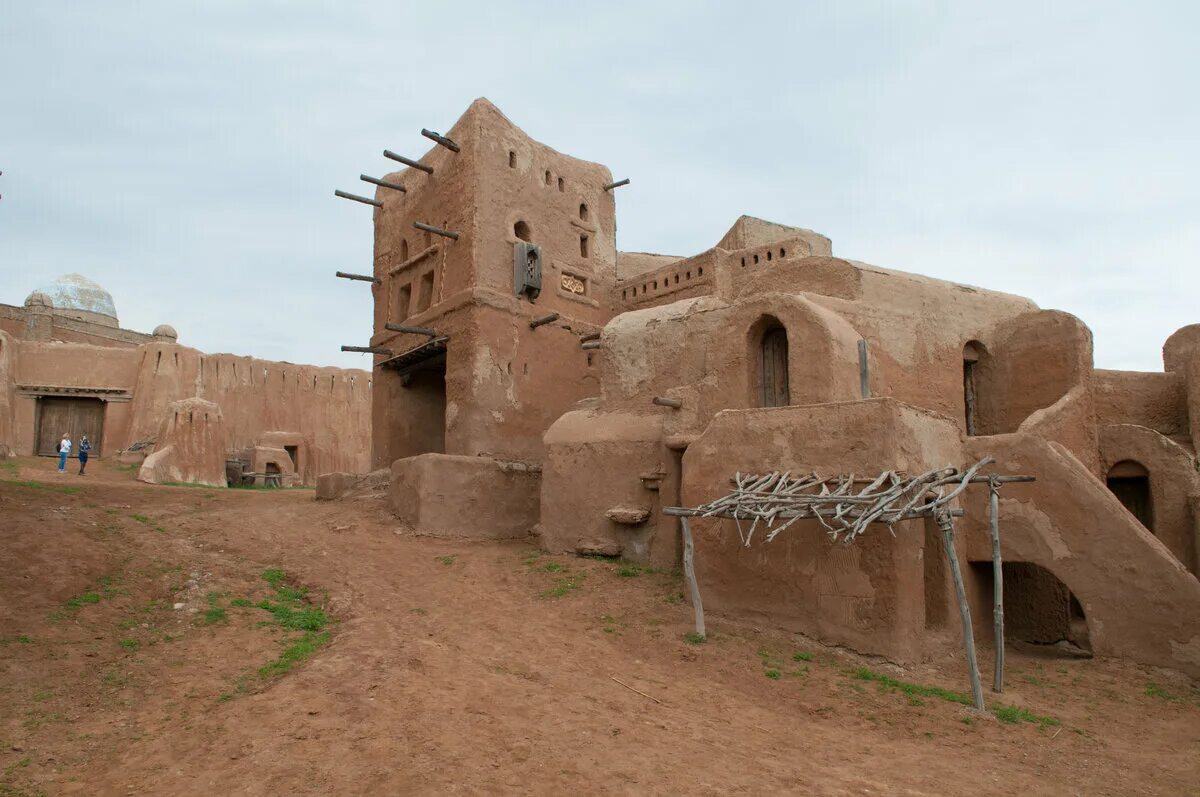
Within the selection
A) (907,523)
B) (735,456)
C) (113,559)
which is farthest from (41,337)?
(907,523)

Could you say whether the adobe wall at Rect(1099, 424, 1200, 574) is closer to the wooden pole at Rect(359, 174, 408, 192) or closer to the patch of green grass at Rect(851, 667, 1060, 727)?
the patch of green grass at Rect(851, 667, 1060, 727)

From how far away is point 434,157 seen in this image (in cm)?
1886

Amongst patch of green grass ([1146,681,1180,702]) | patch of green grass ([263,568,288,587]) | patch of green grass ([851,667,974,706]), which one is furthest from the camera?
patch of green grass ([263,568,288,587])

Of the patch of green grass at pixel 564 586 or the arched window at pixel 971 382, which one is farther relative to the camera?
the arched window at pixel 971 382

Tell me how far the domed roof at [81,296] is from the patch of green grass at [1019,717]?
1766 inches

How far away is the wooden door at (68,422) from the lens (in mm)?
27922

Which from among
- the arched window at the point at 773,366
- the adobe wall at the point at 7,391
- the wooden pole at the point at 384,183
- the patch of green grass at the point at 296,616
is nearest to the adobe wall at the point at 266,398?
the adobe wall at the point at 7,391

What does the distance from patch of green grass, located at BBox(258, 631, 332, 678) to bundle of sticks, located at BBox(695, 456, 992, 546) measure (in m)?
4.45

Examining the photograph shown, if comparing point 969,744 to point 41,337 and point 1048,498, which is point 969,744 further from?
point 41,337

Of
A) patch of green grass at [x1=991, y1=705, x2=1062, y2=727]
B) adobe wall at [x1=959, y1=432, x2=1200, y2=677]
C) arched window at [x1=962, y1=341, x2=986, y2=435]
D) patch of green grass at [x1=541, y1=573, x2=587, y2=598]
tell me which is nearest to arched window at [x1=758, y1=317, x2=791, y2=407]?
adobe wall at [x1=959, y1=432, x2=1200, y2=677]

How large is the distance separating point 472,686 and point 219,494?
490 inches

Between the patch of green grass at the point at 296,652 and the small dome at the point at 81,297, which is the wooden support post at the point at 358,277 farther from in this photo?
the small dome at the point at 81,297

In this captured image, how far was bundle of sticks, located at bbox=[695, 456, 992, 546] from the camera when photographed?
8484 millimetres

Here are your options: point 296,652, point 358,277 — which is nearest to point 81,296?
point 358,277
